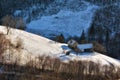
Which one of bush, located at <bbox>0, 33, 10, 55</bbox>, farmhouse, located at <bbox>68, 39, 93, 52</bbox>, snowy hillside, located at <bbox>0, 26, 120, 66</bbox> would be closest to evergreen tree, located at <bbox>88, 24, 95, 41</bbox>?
farmhouse, located at <bbox>68, 39, 93, 52</bbox>

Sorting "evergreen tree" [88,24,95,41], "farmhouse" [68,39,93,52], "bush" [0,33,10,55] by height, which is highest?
"bush" [0,33,10,55]

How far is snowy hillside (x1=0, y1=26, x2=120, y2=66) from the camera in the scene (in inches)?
2857

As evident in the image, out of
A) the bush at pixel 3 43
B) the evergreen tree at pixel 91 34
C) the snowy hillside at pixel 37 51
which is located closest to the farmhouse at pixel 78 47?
the snowy hillside at pixel 37 51

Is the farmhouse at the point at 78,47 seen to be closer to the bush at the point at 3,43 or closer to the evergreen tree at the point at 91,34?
the bush at the point at 3,43

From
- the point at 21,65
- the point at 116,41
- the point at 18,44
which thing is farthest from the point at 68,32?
the point at 21,65

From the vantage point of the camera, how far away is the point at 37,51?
8238 cm

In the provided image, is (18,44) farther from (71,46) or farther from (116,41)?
(116,41)

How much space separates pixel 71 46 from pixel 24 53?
2632 centimetres

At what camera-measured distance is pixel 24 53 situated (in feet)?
252

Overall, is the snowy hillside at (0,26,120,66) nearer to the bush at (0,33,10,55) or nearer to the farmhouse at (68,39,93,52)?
the bush at (0,33,10,55)

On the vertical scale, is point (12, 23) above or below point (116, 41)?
above

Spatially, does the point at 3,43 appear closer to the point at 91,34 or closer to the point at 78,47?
the point at 78,47

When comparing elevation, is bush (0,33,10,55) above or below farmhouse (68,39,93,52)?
above

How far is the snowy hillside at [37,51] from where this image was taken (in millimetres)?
72569
